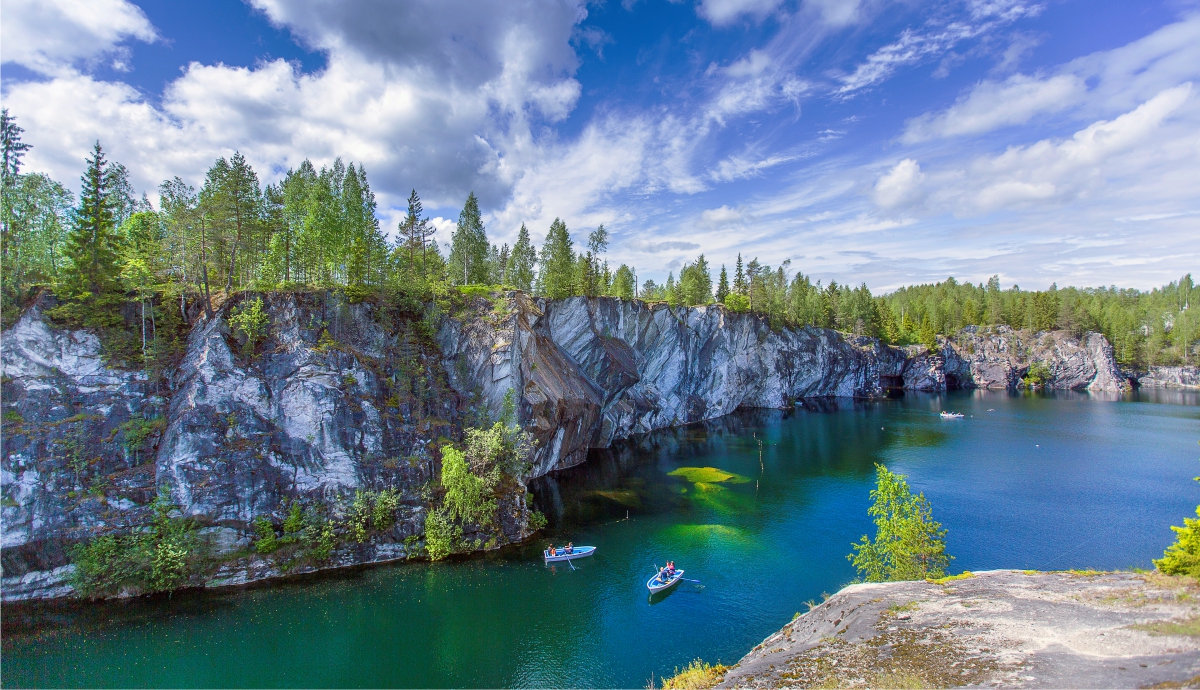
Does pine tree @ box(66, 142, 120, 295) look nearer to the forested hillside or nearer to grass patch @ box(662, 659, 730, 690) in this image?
the forested hillside

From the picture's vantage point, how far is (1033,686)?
998 cm

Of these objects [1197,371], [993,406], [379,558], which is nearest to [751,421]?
[993,406]

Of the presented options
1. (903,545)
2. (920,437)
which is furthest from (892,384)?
(903,545)

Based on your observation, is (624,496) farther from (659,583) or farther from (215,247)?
(215,247)

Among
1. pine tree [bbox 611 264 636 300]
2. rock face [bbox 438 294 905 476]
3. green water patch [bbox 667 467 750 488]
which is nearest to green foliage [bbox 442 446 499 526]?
rock face [bbox 438 294 905 476]

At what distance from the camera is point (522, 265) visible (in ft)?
241

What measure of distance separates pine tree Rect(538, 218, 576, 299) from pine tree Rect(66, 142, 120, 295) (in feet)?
137

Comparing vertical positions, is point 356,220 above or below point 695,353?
above

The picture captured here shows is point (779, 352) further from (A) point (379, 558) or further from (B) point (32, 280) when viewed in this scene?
(B) point (32, 280)

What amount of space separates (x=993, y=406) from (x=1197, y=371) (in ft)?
246

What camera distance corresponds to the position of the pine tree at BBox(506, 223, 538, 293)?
238ft

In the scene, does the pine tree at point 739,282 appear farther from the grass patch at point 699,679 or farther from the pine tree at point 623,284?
the grass patch at point 699,679

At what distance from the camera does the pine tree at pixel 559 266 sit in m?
65.8

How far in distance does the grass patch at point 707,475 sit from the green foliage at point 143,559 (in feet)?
142
